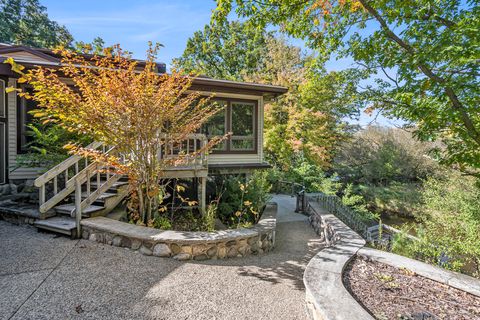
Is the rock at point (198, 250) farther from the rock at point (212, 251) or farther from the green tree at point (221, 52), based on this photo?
the green tree at point (221, 52)

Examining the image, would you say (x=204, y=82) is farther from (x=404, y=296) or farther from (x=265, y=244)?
(x=404, y=296)

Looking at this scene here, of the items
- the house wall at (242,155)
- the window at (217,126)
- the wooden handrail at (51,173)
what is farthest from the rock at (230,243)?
the window at (217,126)

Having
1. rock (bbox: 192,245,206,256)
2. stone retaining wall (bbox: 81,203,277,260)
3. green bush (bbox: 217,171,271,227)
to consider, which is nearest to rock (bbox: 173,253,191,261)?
stone retaining wall (bbox: 81,203,277,260)

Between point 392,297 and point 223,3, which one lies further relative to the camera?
point 223,3

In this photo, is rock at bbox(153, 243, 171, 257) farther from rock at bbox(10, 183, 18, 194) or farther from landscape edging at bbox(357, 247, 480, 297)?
rock at bbox(10, 183, 18, 194)

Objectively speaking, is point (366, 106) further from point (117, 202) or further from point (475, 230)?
point (117, 202)

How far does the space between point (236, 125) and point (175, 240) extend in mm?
5939

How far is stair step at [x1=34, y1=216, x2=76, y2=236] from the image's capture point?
4657 millimetres

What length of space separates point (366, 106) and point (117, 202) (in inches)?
311

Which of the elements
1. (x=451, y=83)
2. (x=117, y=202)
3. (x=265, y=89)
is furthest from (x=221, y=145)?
(x=451, y=83)

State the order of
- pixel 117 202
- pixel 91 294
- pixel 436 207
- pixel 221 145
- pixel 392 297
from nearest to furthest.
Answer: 1. pixel 392 297
2. pixel 91 294
3. pixel 117 202
4. pixel 436 207
5. pixel 221 145

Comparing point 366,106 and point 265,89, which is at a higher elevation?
point 265,89

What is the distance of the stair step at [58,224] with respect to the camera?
4657 mm

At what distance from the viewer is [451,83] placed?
Result: 177 inches
